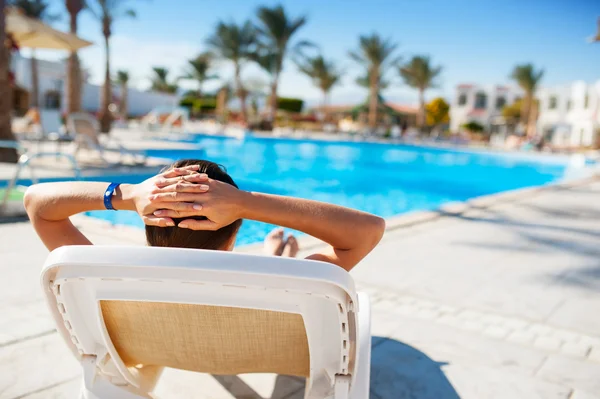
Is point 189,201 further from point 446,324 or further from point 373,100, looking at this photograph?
point 373,100

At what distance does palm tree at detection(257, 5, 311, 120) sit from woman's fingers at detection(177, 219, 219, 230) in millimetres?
35770

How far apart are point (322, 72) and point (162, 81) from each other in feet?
70.0

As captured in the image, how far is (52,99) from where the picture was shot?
37.9m

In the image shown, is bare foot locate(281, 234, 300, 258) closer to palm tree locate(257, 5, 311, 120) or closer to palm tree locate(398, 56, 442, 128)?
palm tree locate(257, 5, 311, 120)

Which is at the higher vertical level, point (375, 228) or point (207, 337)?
point (375, 228)

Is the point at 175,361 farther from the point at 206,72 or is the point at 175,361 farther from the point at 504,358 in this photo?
the point at 206,72

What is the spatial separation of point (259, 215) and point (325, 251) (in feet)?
0.86

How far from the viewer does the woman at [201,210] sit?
116cm

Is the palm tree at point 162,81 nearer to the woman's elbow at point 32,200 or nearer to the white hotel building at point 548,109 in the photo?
the white hotel building at point 548,109

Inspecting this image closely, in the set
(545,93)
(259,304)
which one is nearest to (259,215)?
(259,304)

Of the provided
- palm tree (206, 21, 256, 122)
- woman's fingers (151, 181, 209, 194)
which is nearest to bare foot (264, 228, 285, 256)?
woman's fingers (151, 181, 209, 194)

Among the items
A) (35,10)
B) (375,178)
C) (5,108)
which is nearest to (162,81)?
(35,10)

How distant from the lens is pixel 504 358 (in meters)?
2.54

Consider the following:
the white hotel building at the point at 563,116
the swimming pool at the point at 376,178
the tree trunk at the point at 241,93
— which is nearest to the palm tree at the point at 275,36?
the tree trunk at the point at 241,93
